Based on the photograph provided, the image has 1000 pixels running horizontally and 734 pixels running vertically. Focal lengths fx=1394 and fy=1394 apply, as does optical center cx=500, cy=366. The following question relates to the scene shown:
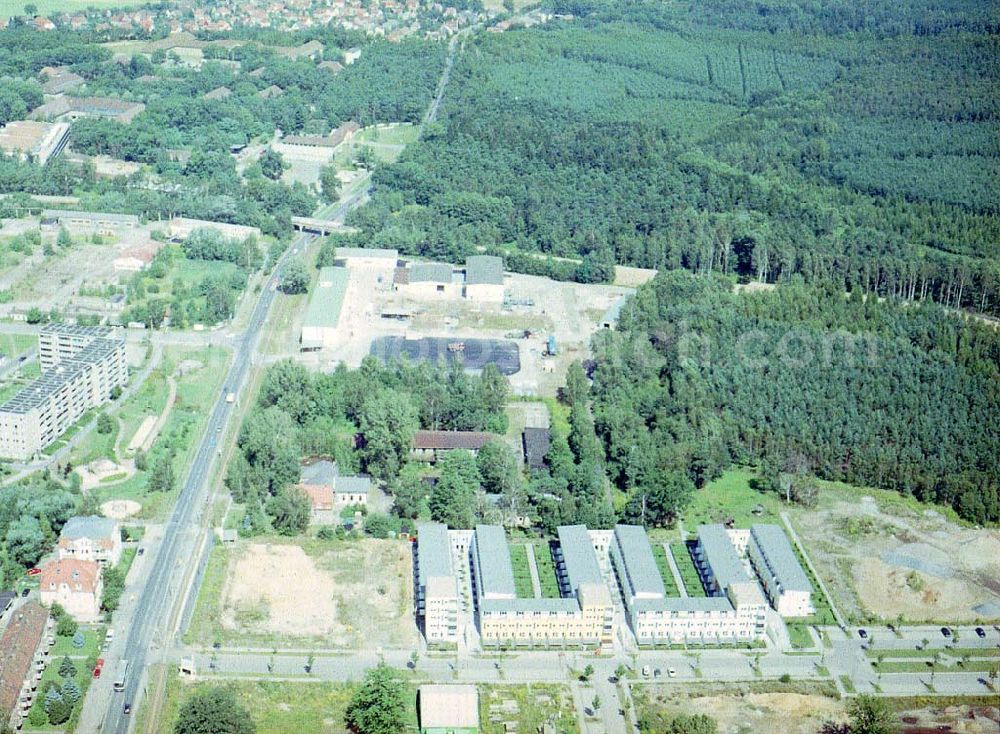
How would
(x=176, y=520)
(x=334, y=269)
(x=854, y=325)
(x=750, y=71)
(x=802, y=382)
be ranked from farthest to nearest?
(x=750, y=71) < (x=334, y=269) < (x=854, y=325) < (x=802, y=382) < (x=176, y=520)

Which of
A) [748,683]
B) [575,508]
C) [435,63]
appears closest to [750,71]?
[435,63]

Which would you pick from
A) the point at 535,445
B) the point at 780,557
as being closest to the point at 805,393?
the point at 535,445

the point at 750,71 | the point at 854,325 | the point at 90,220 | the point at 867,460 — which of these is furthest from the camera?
the point at 750,71

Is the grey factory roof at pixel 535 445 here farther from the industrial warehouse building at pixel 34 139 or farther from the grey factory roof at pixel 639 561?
the industrial warehouse building at pixel 34 139

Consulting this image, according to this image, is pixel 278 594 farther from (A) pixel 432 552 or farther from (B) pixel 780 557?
(B) pixel 780 557

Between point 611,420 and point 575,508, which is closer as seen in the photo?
point 575,508

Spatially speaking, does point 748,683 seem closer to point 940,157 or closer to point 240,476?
point 240,476

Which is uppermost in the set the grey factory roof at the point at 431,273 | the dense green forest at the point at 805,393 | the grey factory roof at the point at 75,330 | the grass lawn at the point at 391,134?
the grey factory roof at the point at 75,330

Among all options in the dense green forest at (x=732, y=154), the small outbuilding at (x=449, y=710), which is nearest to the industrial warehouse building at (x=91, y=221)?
the dense green forest at (x=732, y=154)
